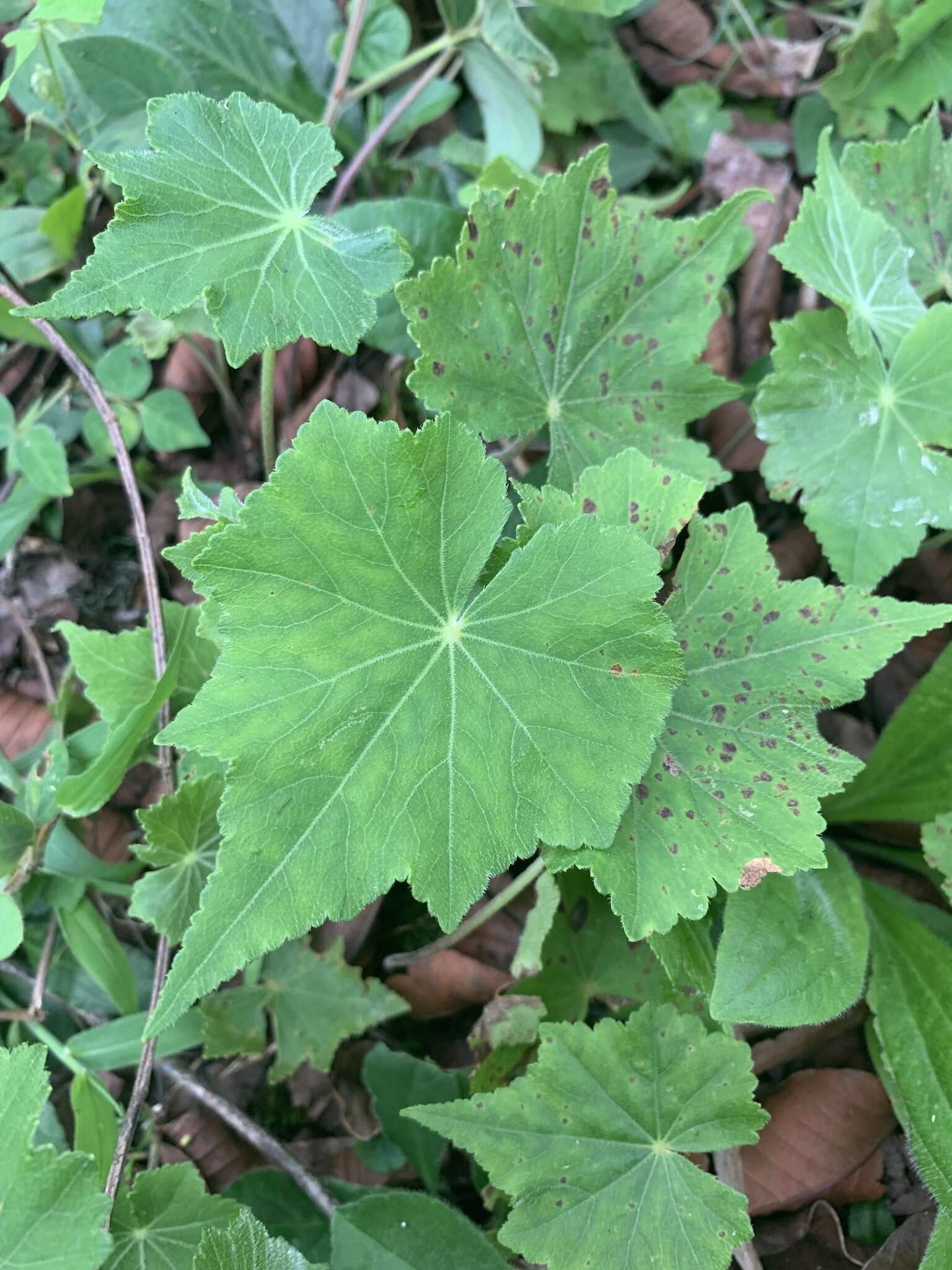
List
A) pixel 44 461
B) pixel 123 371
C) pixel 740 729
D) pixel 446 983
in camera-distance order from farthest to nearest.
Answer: pixel 123 371, pixel 44 461, pixel 446 983, pixel 740 729

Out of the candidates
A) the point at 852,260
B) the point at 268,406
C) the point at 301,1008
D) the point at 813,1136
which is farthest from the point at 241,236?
the point at 813,1136

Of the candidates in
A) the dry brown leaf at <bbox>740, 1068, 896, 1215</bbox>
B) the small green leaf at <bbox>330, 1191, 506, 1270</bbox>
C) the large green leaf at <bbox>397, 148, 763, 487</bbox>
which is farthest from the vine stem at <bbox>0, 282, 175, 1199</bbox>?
the dry brown leaf at <bbox>740, 1068, 896, 1215</bbox>

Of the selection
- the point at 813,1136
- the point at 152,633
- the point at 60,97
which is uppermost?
the point at 60,97

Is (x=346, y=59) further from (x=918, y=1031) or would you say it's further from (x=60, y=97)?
(x=918, y=1031)

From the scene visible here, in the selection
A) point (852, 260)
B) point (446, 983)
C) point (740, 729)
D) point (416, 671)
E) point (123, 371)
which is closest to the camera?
point (416, 671)

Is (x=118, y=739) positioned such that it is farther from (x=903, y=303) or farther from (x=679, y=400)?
(x=903, y=303)

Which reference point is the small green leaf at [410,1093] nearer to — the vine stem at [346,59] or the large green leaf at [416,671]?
the large green leaf at [416,671]

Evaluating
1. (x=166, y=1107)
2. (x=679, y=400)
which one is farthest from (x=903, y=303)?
(x=166, y=1107)
